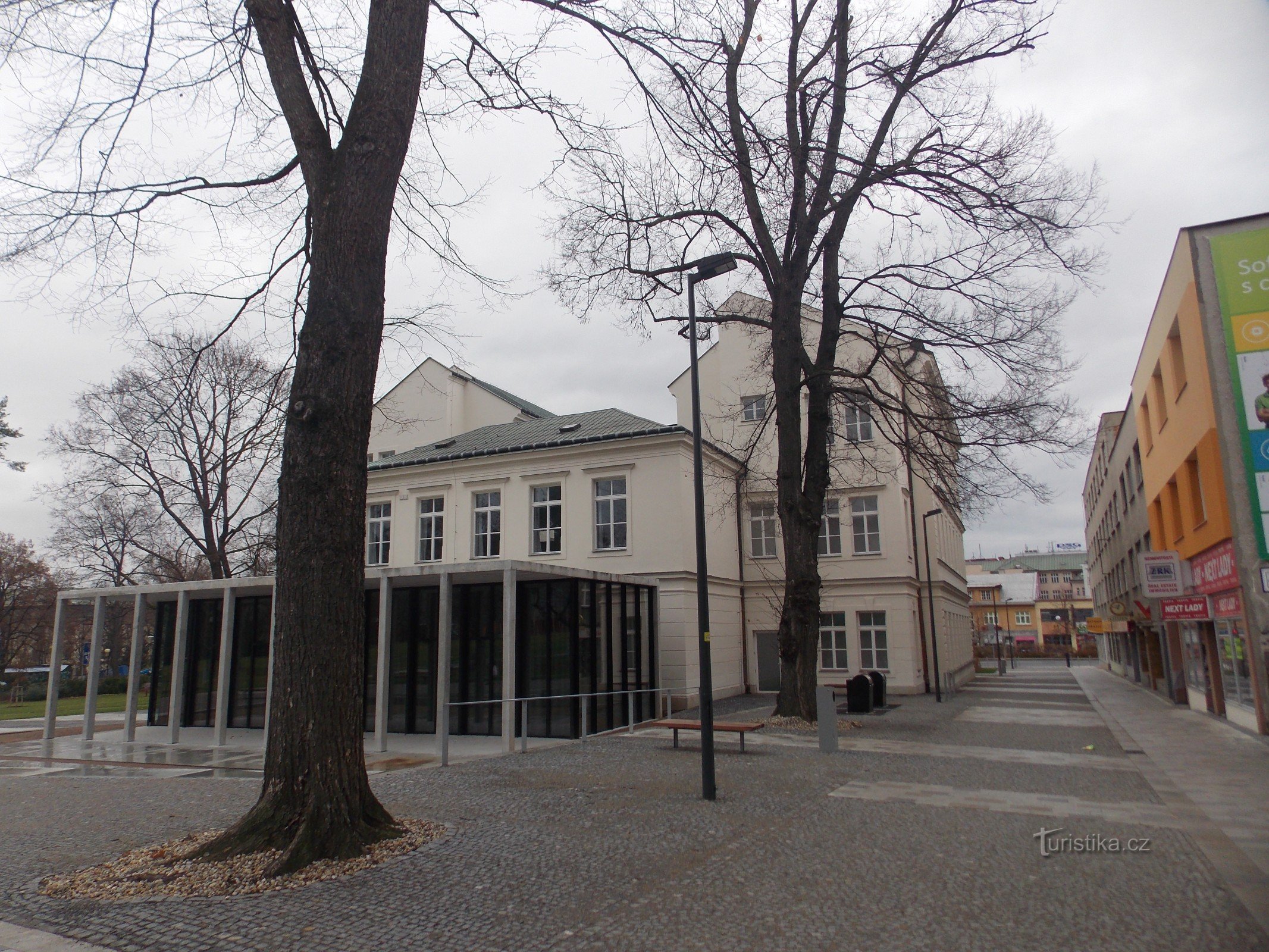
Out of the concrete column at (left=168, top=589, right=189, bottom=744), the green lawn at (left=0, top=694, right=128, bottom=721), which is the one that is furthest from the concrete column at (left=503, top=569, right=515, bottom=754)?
the green lawn at (left=0, top=694, right=128, bottom=721)

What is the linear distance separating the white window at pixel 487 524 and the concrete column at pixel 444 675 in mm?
11848

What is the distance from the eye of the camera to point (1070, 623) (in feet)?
290

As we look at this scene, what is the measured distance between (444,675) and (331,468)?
6921mm

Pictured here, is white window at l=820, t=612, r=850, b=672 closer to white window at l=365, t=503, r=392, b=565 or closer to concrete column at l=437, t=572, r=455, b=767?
white window at l=365, t=503, r=392, b=565

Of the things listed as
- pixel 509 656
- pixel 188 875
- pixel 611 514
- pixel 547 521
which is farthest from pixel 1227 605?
pixel 547 521

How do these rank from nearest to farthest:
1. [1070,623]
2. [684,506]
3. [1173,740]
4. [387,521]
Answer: [1173,740], [684,506], [387,521], [1070,623]

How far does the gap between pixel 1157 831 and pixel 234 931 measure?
765 centimetres

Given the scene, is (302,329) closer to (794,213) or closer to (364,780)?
(364,780)

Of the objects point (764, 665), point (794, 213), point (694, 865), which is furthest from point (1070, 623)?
point (694, 865)

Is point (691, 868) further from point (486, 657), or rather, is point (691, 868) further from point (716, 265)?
point (486, 657)

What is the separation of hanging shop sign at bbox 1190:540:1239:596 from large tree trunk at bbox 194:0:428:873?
14.5 meters

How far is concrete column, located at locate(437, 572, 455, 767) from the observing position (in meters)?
11.9

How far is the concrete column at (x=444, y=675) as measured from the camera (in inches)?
470

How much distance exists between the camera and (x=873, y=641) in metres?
26.2
